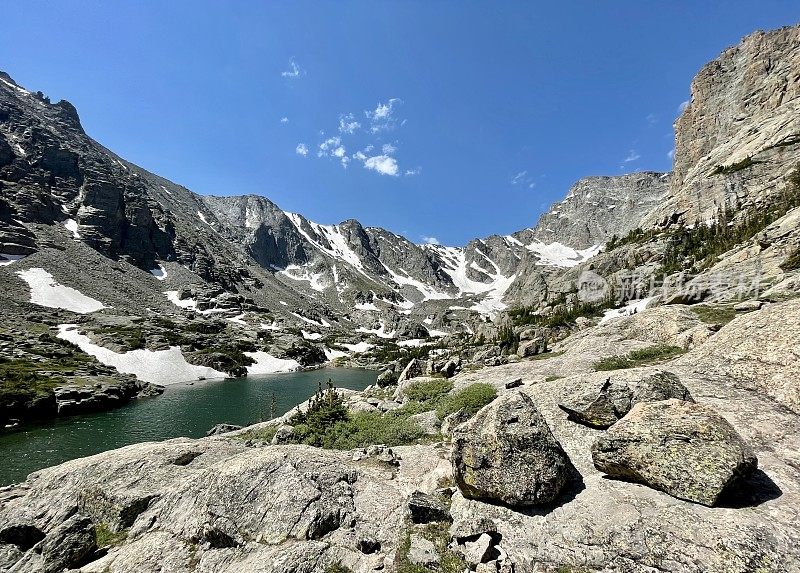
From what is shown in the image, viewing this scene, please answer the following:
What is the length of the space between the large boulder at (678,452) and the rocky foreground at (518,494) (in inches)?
1.3

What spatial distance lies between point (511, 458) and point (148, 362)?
102 meters

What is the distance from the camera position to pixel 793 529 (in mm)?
6797

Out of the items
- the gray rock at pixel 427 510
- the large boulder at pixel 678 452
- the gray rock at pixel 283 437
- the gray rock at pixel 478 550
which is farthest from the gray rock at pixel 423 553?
the gray rock at pixel 283 437

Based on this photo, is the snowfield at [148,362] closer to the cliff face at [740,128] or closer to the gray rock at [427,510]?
the gray rock at [427,510]

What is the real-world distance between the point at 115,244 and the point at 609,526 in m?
224

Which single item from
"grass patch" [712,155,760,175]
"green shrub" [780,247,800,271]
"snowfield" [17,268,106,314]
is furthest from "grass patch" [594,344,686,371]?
"snowfield" [17,268,106,314]

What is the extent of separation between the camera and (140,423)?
47.5 meters

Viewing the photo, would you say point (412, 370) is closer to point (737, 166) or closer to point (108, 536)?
point (108, 536)

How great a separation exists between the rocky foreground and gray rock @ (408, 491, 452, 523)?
3cm

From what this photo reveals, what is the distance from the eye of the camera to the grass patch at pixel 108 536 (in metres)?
12.6

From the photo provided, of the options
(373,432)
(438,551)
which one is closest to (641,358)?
(373,432)

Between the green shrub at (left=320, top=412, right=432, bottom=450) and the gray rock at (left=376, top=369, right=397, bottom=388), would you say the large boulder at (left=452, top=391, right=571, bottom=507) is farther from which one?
the gray rock at (left=376, top=369, right=397, bottom=388)

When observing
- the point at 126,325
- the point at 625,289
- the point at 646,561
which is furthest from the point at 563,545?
the point at 126,325

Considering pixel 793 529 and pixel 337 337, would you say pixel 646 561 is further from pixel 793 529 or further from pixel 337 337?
pixel 337 337
